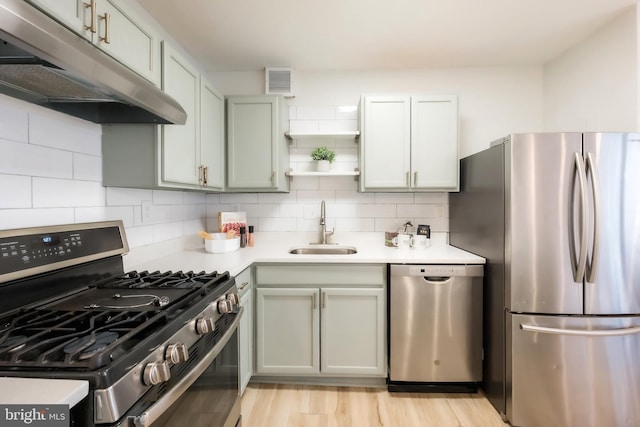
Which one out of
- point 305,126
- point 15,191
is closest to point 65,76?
point 15,191

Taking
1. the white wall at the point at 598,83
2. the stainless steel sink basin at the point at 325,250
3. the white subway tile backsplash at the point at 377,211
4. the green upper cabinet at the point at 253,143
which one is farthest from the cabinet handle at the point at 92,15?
the white wall at the point at 598,83

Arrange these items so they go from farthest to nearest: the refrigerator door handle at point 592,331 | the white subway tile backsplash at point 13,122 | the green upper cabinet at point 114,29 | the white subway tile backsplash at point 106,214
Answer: the refrigerator door handle at point 592,331
the white subway tile backsplash at point 106,214
the white subway tile backsplash at point 13,122
the green upper cabinet at point 114,29

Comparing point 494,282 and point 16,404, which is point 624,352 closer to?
point 494,282

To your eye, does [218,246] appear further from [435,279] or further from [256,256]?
[435,279]

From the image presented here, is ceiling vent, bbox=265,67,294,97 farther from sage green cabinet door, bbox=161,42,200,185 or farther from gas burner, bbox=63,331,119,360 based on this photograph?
gas burner, bbox=63,331,119,360

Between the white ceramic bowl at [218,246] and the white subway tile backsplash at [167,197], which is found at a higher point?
the white subway tile backsplash at [167,197]

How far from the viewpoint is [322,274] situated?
216 cm

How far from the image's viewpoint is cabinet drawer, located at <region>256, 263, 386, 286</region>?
216 cm

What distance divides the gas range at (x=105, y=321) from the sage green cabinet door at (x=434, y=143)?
170 centimetres

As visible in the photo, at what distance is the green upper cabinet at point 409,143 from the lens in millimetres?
2475

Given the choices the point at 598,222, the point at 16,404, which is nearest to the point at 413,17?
the point at 598,222

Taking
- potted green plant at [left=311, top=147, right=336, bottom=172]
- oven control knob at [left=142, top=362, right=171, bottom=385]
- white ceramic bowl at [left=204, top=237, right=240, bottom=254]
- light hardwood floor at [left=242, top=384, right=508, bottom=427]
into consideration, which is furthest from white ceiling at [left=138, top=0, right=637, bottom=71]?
light hardwood floor at [left=242, top=384, right=508, bottom=427]

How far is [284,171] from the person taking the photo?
2652mm

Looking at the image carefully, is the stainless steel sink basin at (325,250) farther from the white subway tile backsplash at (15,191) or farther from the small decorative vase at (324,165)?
the white subway tile backsplash at (15,191)
